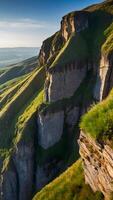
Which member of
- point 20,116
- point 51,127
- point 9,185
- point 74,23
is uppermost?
point 74,23

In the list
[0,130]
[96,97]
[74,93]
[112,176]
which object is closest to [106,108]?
[112,176]

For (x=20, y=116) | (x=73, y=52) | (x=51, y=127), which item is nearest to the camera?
(x=51, y=127)

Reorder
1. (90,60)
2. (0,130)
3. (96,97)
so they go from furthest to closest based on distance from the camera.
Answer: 1. (0,130)
2. (90,60)
3. (96,97)

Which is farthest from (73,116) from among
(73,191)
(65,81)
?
(73,191)

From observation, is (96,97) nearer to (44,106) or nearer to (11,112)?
(44,106)

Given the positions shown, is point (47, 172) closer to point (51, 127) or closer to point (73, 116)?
point (51, 127)

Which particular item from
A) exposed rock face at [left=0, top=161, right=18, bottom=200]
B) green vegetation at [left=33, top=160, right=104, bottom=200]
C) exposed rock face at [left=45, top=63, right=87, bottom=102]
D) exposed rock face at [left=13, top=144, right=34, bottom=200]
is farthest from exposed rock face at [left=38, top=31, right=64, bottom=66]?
green vegetation at [left=33, top=160, right=104, bottom=200]
